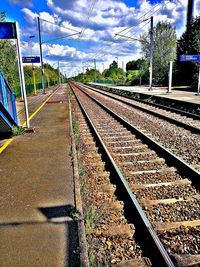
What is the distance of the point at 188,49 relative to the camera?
37.5 m

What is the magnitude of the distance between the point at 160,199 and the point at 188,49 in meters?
38.9

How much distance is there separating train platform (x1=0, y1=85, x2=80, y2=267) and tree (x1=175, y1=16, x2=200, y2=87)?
32.1 m

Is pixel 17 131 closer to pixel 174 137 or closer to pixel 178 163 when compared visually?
pixel 174 137

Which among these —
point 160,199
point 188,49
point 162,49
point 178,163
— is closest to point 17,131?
point 178,163

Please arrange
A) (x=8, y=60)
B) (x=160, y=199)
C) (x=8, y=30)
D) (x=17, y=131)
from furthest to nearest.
→ 1. (x=8, y=60)
2. (x=17, y=131)
3. (x=8, y=30)
4. (x=160, y=199)

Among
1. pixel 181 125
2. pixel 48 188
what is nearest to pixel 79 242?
pixel 48 188

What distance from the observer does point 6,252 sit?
8.68 ft

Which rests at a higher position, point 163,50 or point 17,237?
point 163,50

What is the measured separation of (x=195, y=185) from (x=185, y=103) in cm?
1164

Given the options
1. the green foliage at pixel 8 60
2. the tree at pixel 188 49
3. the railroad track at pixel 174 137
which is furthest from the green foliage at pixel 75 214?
the tree at pixel 188 49

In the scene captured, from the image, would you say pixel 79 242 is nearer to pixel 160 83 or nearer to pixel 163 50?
pixel 160 83

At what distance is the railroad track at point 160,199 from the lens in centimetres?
273

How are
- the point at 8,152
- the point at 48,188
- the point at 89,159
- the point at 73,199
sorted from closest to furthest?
the point at 73,199 < the point at 48,188 < the point at 89,159 < the point at 8,152

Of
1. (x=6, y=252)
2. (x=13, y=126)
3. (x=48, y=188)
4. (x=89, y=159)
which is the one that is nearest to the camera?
(x=6, y=252)
